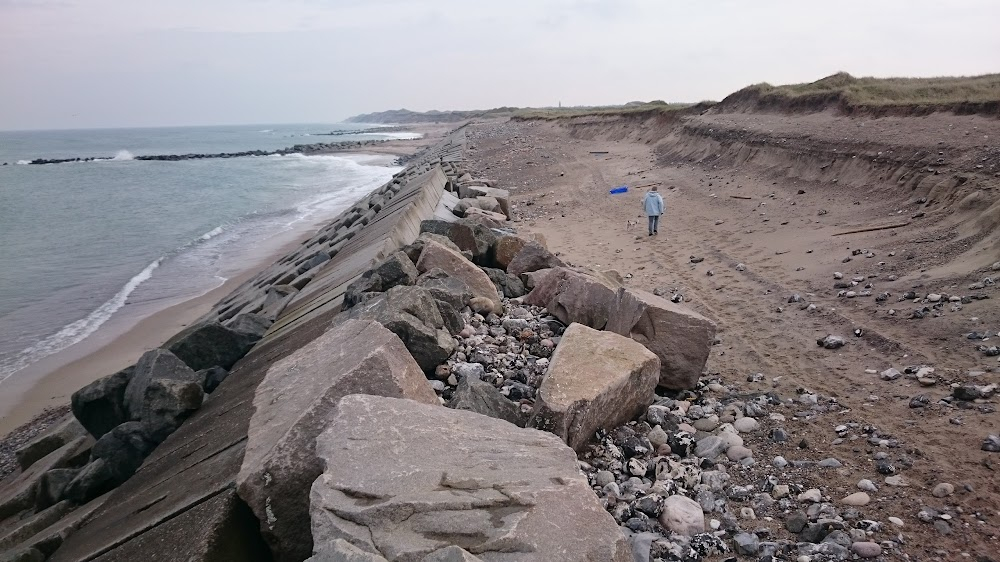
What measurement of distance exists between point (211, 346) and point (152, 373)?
1.01 m

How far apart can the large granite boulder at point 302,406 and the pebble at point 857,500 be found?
225cm

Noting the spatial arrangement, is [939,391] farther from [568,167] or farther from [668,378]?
[568,167]

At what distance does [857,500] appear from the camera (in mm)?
3248

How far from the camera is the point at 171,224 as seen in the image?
22.0 metres

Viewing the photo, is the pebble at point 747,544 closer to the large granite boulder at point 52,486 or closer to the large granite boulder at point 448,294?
the large granite boulder at point 448,294

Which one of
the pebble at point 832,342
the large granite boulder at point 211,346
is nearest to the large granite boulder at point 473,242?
the large granite boulder at point 211,346

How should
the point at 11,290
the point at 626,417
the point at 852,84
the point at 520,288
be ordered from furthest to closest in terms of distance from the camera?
1. the point at 852,84
2. the point at 11,290
3. the point at 520,288
4. the point at 626,417

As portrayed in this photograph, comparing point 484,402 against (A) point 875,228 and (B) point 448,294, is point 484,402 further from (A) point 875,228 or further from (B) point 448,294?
(A) point 875,228

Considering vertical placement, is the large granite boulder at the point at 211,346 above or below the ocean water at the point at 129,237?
above

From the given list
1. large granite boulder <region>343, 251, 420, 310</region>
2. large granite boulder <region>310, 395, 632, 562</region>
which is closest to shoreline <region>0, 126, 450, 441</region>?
large granite boulder <region>343, 251, 420, 310</region>

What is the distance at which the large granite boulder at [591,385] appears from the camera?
3404 millimetres

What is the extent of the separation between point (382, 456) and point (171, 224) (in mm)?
22719

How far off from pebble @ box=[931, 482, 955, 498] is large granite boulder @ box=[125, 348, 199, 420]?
192 inches

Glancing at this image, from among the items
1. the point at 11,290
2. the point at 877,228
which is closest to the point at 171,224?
the point at 11,290
